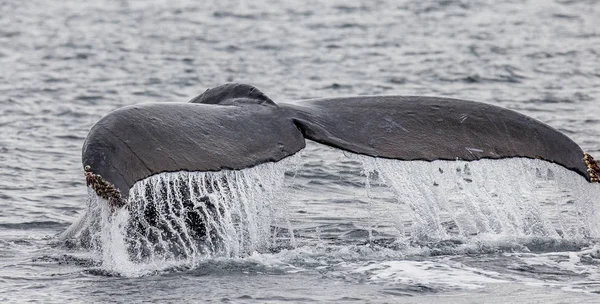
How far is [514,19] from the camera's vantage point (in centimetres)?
2280

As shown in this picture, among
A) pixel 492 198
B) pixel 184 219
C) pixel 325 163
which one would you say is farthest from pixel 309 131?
pixel 325 163

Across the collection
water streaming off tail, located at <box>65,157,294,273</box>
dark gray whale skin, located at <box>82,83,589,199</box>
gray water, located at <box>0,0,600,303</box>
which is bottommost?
gray water, located at <box>0,0,600,303</box>

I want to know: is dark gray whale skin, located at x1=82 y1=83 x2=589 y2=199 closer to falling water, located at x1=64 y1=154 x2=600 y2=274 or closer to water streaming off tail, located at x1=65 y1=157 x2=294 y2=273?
falling water, located at x1=64 y1=154 x2=600 y2=274

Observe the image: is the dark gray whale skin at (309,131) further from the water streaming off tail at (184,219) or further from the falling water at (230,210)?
the water streaming off tail at (184,219)

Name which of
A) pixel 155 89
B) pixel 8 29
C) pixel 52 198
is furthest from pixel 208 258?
pixel 8 29

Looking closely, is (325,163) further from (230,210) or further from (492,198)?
(230,210)

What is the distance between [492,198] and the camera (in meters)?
7.53

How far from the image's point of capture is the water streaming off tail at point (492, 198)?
617 cm

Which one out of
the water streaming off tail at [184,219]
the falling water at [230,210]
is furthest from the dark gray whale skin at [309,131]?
the water streaming off tail at [184,219]

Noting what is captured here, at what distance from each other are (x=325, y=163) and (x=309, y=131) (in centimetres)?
532

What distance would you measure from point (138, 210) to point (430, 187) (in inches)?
70.9

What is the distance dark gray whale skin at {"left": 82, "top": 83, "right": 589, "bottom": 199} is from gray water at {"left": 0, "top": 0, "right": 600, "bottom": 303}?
0.13 meters

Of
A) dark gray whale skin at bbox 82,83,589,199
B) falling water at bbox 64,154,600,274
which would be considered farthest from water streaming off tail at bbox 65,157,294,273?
dark gray whale skin at bbox 82,83,589,199

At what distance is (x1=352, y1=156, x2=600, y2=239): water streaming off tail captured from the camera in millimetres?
6172
